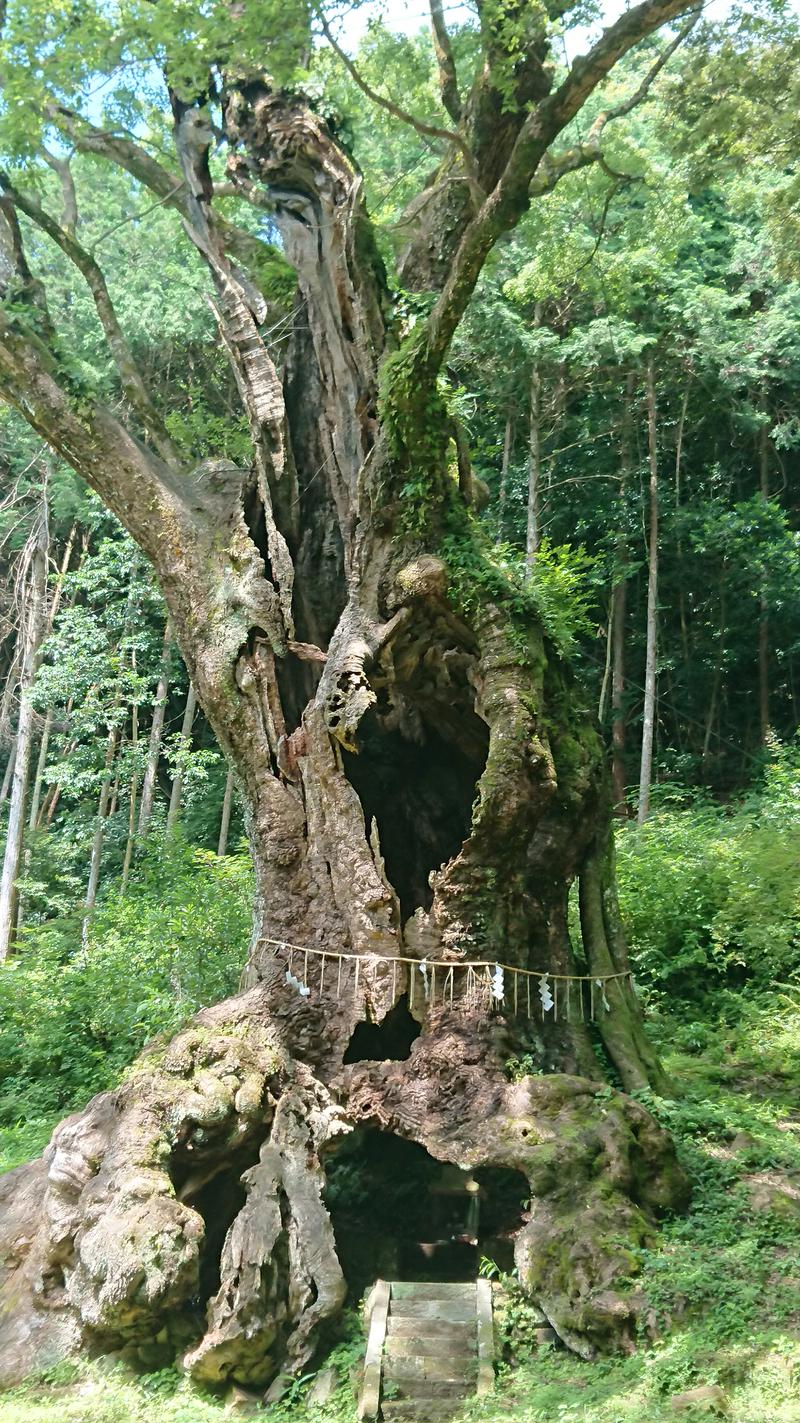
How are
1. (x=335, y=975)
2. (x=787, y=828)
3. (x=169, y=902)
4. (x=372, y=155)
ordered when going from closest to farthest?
1. (x=335, y=975)
2. (x=787, y=828)
3. (x=169, y=902)
4. (x=372, y=155)

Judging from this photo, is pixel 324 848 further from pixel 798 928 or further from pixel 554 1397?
pixel 798 928

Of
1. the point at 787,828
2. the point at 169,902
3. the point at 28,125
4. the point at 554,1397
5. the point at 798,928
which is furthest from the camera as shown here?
the point at 169,902

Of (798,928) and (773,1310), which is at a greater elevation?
(798,928)

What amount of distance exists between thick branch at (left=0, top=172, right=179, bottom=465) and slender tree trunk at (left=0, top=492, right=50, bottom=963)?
765 centimetres

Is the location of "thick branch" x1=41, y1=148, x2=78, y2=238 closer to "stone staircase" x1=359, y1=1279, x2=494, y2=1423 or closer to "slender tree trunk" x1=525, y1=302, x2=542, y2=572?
"slender tree trunk" x1=525, y1=302, x2=542, y2=572

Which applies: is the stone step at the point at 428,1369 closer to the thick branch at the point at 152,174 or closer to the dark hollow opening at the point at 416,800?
the dark hollow opening at the point at 416,800

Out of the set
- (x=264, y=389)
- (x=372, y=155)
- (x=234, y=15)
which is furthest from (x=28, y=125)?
(x=372, y=155)

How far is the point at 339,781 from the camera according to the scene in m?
6.79

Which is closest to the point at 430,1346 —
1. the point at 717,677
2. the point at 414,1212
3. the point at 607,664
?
the point at 414,1212

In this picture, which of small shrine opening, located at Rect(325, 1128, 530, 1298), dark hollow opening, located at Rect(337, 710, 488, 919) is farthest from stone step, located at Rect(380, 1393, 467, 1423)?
dark hollow opening, located at Rect(337, 710, 488, 919)

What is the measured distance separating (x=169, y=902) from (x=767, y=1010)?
6.43 metres

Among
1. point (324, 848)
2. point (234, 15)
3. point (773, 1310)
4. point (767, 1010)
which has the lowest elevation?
point (773, 1310)

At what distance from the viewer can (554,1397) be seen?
14.6ft

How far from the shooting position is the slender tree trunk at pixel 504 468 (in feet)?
57.6
